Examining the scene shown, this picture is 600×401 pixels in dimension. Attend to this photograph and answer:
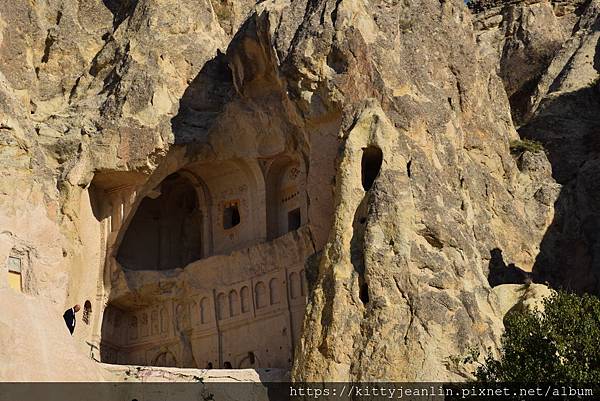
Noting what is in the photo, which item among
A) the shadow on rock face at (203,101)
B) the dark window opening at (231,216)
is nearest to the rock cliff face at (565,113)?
the dark window opening at (231,216)

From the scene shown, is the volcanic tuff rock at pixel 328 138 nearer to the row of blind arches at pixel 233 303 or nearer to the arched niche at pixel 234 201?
the arched niche at pixel 234 201

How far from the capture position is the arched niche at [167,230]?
103 feet

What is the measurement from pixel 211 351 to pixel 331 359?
22.8 feet

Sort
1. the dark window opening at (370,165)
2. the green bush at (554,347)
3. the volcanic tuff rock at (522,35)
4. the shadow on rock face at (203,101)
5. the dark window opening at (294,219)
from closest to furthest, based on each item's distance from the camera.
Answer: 1. the green bush at (554,347)
2. the dark window opening at (370,165)
3. the shadow on rock face at (203,101)
4. the dark window opening at (294,219)
5. the volcanic tuff rock at (522,35)

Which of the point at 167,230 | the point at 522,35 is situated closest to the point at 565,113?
the point at 522,35

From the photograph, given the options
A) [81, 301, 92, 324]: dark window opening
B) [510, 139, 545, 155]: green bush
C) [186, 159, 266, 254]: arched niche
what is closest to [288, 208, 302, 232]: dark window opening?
[186, 159, 266, 254]: arched niche

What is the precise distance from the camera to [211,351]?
28.8 metres

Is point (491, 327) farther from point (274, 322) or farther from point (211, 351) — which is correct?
point (211, 351)

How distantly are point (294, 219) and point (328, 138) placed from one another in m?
3.98

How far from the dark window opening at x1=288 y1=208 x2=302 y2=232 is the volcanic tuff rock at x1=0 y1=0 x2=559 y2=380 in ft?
5.04

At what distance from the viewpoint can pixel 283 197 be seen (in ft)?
97.1

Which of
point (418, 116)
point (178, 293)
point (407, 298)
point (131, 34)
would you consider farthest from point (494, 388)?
point (131, 34)

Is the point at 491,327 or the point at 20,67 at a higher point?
the point at 20,67

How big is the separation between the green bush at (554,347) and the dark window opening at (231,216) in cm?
1127
